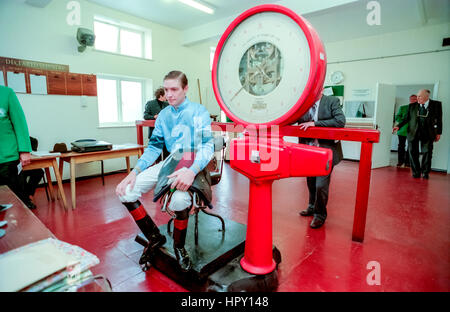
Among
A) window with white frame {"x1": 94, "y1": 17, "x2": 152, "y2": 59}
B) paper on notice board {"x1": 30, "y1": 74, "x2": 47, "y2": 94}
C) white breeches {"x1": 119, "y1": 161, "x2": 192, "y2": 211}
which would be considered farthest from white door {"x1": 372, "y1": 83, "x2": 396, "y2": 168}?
paper on notice board {"x1": 30, "y1": 74, "x2": 47, "y2": 94}

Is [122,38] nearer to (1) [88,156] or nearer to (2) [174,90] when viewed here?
(1) [88,156]

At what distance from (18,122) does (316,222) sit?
2.83 meters

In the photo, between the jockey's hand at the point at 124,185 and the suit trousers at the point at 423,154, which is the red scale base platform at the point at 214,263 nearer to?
the jockey's hand at the point at 124,185

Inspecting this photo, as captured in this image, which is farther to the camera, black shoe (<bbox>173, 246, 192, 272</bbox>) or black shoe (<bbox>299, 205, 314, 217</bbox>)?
black shoe (<bbox>299, 205, 314, 217</bbox>)

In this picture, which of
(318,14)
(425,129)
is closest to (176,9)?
(318,14)

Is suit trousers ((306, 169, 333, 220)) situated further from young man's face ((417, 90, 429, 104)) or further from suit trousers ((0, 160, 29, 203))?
young man's face ((417, 90, 429, 104))

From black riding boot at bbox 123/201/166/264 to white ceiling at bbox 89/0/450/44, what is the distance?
3.51 metres

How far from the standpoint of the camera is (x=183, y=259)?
1430 millimetres

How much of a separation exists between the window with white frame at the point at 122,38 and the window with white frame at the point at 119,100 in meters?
0.52

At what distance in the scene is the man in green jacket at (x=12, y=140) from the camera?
2.19m

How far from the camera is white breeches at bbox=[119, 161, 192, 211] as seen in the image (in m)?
1.35

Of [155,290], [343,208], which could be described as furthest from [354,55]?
[155,290]

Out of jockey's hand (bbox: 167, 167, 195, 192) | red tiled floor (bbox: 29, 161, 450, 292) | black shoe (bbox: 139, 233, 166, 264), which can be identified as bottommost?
red tiled floor (bbox: 29, 161, 450, 292)

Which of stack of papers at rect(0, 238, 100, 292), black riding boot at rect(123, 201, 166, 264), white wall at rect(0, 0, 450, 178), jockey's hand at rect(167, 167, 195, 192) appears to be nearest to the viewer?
stack of papers at rect(0, 238, 100, 292)
